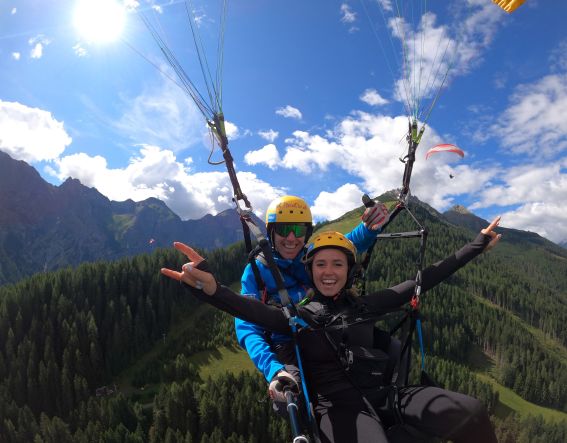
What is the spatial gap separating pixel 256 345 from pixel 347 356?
4.00 feet

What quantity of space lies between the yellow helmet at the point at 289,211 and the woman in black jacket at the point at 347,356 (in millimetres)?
1246

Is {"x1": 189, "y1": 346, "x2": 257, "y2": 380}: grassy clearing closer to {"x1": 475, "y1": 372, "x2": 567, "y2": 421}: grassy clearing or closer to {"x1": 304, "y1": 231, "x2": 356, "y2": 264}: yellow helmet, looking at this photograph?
{"x1": 475, "y1": 372, "x2": 567, "y2": 421}: grassy clearing

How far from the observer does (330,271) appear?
17.7 feet

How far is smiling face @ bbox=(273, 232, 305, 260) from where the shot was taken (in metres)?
6.79

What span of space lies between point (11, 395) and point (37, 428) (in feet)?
59.4

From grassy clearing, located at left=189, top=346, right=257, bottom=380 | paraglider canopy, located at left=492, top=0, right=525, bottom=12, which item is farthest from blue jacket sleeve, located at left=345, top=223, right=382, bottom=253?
grassy clearing, located at left=189, top=346, right=257, bottom=380

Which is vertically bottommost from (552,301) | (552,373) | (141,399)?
(141,399)

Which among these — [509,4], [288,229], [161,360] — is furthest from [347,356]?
[161,360]

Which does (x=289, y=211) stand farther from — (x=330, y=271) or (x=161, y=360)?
(x=161, y=360)

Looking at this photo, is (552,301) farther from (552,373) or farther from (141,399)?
(141,399)

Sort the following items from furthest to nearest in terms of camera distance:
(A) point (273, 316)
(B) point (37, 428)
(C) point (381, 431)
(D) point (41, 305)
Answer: (D) point (41, 305), (B) point (37, 428), (A) point (273, 316), (C) point (381, 431)

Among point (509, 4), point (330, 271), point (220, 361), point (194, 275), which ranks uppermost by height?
point (509, 4)

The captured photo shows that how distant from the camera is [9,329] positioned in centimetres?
7950

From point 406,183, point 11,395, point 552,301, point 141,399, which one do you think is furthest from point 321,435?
point 552,301
